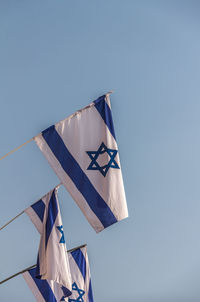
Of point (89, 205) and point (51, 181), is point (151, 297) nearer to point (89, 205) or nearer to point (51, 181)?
point (51, 181)

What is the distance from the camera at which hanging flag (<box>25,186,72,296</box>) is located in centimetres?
772

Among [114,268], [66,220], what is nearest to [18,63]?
[66,220]

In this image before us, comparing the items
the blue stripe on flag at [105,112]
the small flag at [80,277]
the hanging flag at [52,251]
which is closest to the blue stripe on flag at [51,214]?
the hanging flag at [52,251]

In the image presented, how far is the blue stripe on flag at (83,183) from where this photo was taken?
6.31 meters

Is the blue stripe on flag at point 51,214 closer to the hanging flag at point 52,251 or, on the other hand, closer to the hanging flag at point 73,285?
the hanging flag at point 52,251

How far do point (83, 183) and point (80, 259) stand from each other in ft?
14.4

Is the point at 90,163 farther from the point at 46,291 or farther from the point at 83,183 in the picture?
the point at 46,291

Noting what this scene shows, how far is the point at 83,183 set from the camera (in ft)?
20.9

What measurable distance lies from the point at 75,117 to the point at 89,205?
127 cm

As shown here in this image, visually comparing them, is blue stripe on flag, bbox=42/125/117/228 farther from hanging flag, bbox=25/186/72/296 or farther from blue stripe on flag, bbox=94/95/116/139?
hanging flag, bbox=25/186/72/296

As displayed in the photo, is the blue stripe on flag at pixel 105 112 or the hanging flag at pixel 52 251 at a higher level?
the blue stripe on flag at pixel 105 112

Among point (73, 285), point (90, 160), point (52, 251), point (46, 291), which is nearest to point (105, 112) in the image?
point (90, 160)

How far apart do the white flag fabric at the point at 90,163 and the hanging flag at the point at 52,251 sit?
184 cm

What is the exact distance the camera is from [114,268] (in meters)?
17.1
